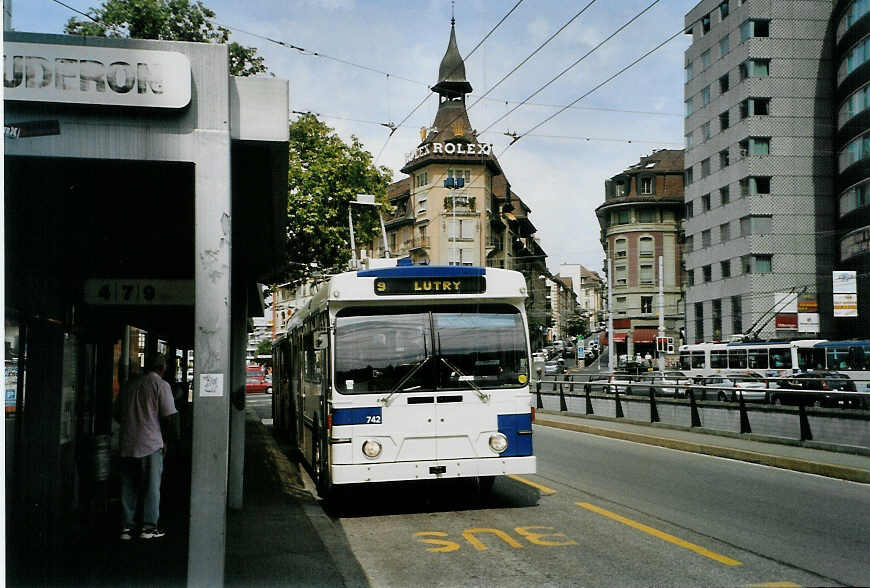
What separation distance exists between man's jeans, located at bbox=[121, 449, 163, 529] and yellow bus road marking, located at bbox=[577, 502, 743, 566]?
15.8 feet

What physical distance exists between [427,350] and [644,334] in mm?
83036

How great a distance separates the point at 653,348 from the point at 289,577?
285ft

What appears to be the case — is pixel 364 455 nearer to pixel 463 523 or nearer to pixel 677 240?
pixel 463 523

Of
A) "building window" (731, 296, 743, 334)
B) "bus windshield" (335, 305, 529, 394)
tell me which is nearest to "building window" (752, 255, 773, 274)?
"building window" (731, 296, 743, 334)

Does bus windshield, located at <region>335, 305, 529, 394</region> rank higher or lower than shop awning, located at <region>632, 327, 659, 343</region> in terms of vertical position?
lower

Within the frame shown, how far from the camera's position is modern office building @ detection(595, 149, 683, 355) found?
91250 millimetres

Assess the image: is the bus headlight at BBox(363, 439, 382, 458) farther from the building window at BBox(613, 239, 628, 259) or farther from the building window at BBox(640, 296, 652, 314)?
the building window at BBox(613, 239, 628, 259)

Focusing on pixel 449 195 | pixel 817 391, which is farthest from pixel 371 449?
pixel 449 195

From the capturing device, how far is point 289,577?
732 cm

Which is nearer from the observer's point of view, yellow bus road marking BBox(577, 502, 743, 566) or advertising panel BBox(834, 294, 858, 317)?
yellow bus road marking BBox(577, 502, 743, 566)

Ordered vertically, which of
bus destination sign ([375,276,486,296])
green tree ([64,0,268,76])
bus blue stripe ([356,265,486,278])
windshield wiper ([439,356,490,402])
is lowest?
windshield wiper ([439,356,490,402])

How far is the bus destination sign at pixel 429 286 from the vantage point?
10.6 meters

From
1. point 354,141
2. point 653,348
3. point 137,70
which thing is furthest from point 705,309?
point 137,70

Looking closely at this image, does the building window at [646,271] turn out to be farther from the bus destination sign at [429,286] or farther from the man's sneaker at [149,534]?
the man's sneaker at [149,534]
